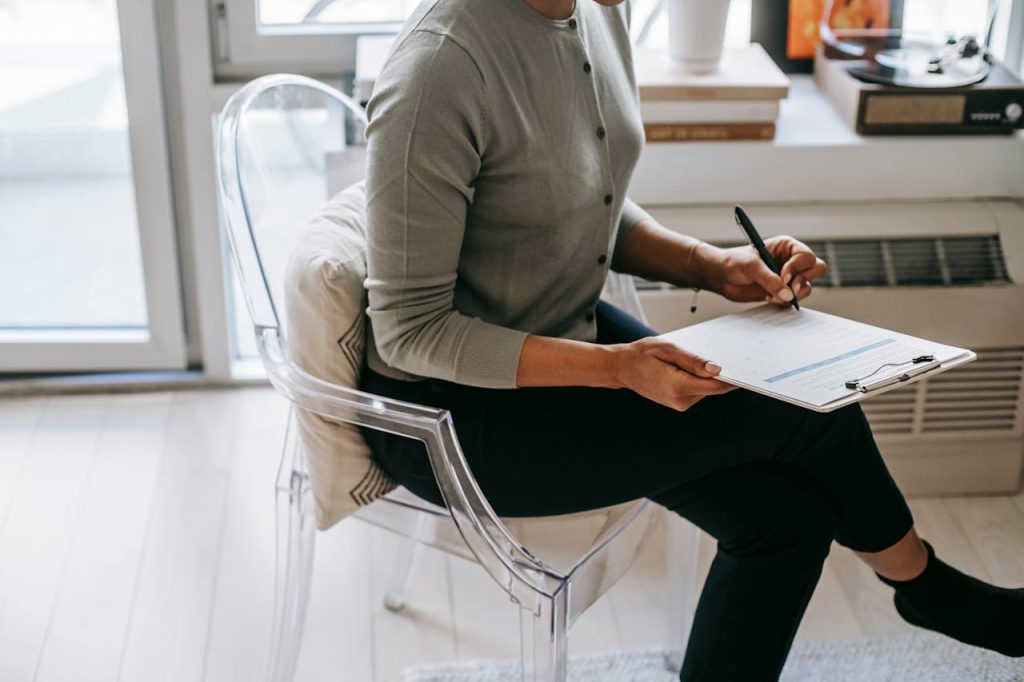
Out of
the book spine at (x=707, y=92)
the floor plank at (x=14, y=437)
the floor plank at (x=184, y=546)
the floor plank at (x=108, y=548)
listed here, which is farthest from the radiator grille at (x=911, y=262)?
the floor plank at (x=14, y=437)

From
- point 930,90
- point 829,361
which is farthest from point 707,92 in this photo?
point 829,361

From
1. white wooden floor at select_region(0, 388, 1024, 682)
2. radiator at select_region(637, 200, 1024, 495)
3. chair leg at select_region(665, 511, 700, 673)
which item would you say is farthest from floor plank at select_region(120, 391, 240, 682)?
radiator at select_region(637, 200, 1024, 495)

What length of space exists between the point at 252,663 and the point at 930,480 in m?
1.14

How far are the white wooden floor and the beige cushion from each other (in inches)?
16.2

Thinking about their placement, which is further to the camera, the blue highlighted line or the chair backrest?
the chair backrest

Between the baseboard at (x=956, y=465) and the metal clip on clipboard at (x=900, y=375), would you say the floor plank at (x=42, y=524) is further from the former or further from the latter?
the baseboard at (x=956, y=465)

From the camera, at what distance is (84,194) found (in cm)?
235

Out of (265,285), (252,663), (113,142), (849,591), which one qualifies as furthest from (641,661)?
(113,142)

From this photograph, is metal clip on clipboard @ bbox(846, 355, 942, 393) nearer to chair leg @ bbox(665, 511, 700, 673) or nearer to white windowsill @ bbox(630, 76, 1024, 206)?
chair leg @ bbox(665, 511, 700, 673)

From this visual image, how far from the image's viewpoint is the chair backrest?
4.46 feet

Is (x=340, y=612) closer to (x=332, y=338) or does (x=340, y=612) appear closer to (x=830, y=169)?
(x=332, y=338)

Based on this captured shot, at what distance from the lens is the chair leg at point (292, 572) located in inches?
58.1

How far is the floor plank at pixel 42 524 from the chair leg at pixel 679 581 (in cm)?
86

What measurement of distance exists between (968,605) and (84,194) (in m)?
1.72
